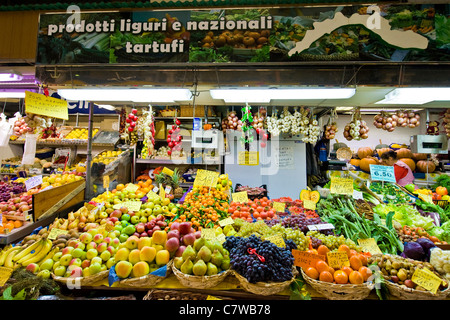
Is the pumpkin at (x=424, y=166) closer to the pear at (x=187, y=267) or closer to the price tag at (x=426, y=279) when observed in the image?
the price tag at (x=426, y=279)

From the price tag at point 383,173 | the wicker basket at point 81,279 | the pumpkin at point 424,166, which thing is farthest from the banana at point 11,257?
the pumpkin at point 424,166

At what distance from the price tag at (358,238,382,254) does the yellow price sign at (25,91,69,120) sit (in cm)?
357

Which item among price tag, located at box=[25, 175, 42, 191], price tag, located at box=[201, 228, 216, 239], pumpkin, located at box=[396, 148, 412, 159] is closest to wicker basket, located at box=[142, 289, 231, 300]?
price tag, located at box=[201, 228, 216, 239]

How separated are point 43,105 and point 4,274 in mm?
1738

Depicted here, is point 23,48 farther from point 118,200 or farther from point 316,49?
point 316,49

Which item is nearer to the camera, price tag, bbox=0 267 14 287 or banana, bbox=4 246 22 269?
price tag, bbox=0 267 14 287

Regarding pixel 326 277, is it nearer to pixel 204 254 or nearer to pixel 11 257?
pixel 204 254

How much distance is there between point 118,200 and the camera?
10.9 ft

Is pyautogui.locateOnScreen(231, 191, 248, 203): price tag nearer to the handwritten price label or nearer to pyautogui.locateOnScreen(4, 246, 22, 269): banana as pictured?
the handwritten price label

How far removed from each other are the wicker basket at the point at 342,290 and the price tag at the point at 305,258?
5.2 inches

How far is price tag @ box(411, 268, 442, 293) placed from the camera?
1.61 meters

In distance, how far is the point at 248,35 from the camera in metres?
2.49

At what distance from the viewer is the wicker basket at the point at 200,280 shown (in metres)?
1.74
